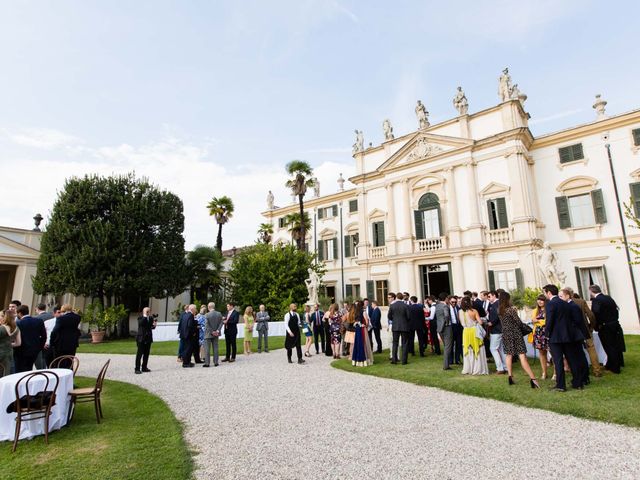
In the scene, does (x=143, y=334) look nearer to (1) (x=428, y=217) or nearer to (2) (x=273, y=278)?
(2) (x=273, y=278)

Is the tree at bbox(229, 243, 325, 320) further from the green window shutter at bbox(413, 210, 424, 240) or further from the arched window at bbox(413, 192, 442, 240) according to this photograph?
the arched window at bbox(413, 192, 442, 240)

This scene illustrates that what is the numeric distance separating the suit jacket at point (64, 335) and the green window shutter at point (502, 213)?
21493 mm

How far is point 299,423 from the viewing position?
5.39 meters

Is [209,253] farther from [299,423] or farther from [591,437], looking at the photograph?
[591,437]

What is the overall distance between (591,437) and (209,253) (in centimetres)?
2590

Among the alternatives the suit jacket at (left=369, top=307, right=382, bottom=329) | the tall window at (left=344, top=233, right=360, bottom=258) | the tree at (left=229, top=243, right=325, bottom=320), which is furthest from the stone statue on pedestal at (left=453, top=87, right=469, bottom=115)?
the suit jacket at (left=369, top=307, right=382, bottom=329)

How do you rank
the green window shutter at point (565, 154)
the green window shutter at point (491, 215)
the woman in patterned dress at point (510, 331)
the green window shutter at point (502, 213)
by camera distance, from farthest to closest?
1. the green window shutter at point (491, 215)
2. the green window shutter at point (502, 213)
3. the green window shutter at point (565, 154)
4. the woman in patterned dress at point (510, 331)

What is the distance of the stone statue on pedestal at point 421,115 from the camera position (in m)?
25.6

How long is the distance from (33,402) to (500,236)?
22.2m

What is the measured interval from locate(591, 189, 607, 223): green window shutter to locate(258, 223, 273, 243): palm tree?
25688mm

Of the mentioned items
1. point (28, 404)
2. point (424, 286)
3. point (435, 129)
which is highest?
point (435, 129)

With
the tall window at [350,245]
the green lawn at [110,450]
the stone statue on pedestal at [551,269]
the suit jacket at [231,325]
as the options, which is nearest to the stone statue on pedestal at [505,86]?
the stone statue on pedestal at [551,269]

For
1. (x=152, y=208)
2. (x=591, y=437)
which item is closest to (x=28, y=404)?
(x=591, y=437)

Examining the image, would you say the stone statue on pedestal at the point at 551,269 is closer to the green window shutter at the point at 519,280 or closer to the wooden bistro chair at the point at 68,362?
the green window shutter at the point at 519,280
